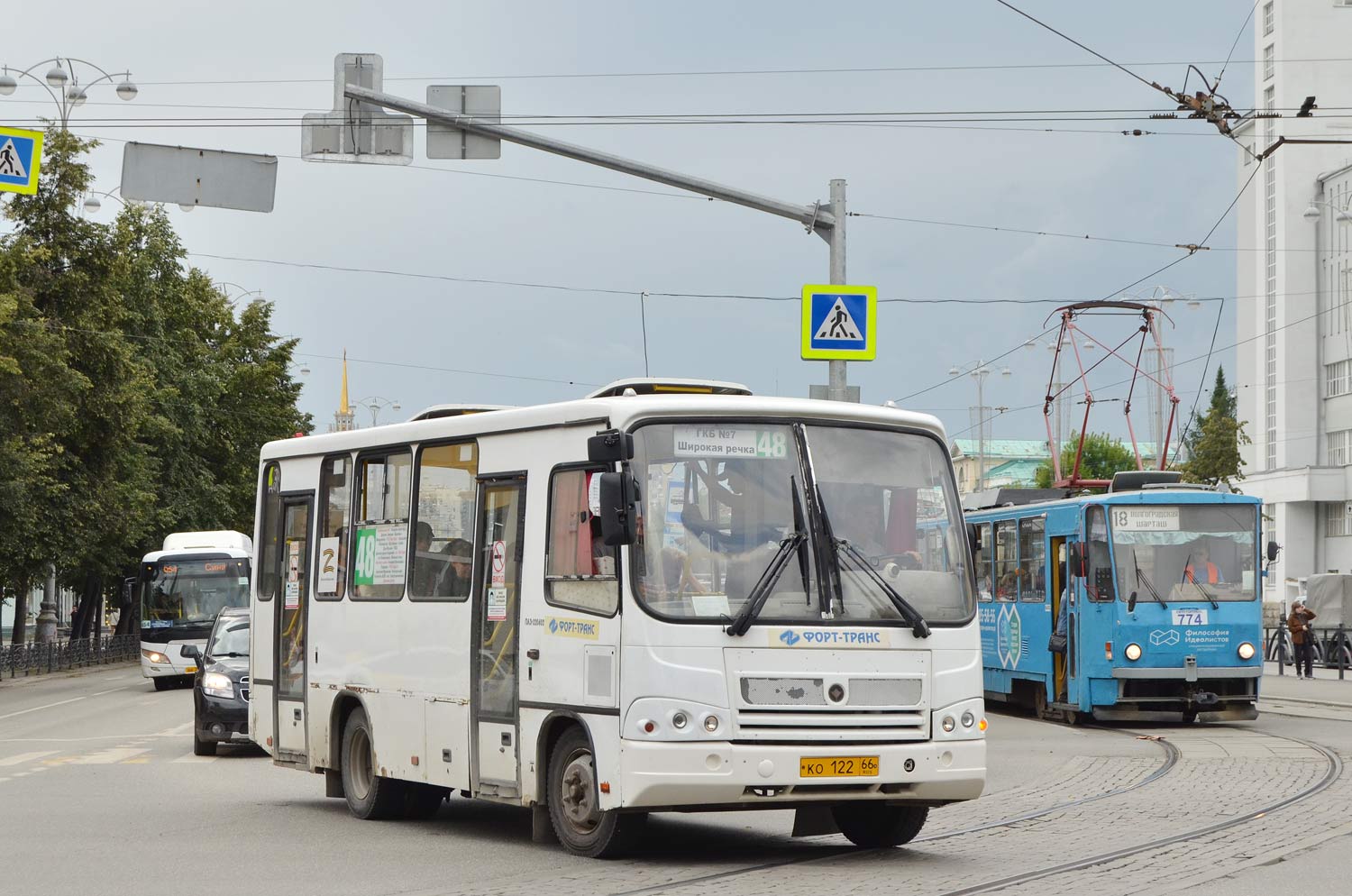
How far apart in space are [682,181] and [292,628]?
23.0 feet

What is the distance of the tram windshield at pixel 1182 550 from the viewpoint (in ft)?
78.2

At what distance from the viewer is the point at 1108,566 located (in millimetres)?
23891

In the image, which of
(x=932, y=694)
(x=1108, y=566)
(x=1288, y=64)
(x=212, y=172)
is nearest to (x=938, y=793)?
(x=932, y=694)

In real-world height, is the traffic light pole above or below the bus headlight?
above

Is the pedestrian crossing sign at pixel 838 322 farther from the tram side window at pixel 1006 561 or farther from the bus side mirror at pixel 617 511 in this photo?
the bus side mirror at pixel 617 511

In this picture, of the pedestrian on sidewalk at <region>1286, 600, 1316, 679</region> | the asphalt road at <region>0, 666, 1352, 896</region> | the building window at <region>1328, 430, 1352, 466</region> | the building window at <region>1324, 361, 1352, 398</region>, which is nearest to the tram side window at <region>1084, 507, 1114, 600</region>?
the asphalt road at <region>0, 666, 1352, 896</region>

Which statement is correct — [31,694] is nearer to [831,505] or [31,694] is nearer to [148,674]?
[148,674]

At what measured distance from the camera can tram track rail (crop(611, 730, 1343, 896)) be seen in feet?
32.6

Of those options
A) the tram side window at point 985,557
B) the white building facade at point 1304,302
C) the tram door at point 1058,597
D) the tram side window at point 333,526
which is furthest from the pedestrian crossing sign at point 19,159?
the white building facade at point 1304,302

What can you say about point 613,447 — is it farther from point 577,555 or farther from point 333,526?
point 333,526

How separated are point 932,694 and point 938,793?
1.87ft

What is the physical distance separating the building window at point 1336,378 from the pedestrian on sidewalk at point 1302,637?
46454 mm

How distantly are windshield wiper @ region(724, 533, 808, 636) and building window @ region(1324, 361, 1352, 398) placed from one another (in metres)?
78.4

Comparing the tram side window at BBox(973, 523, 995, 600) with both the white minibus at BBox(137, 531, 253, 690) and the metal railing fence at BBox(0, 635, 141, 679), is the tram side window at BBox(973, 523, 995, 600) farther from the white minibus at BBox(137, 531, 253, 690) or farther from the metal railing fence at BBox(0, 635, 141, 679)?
the metal railing fence at BBox(0, 635, 141, 679)
